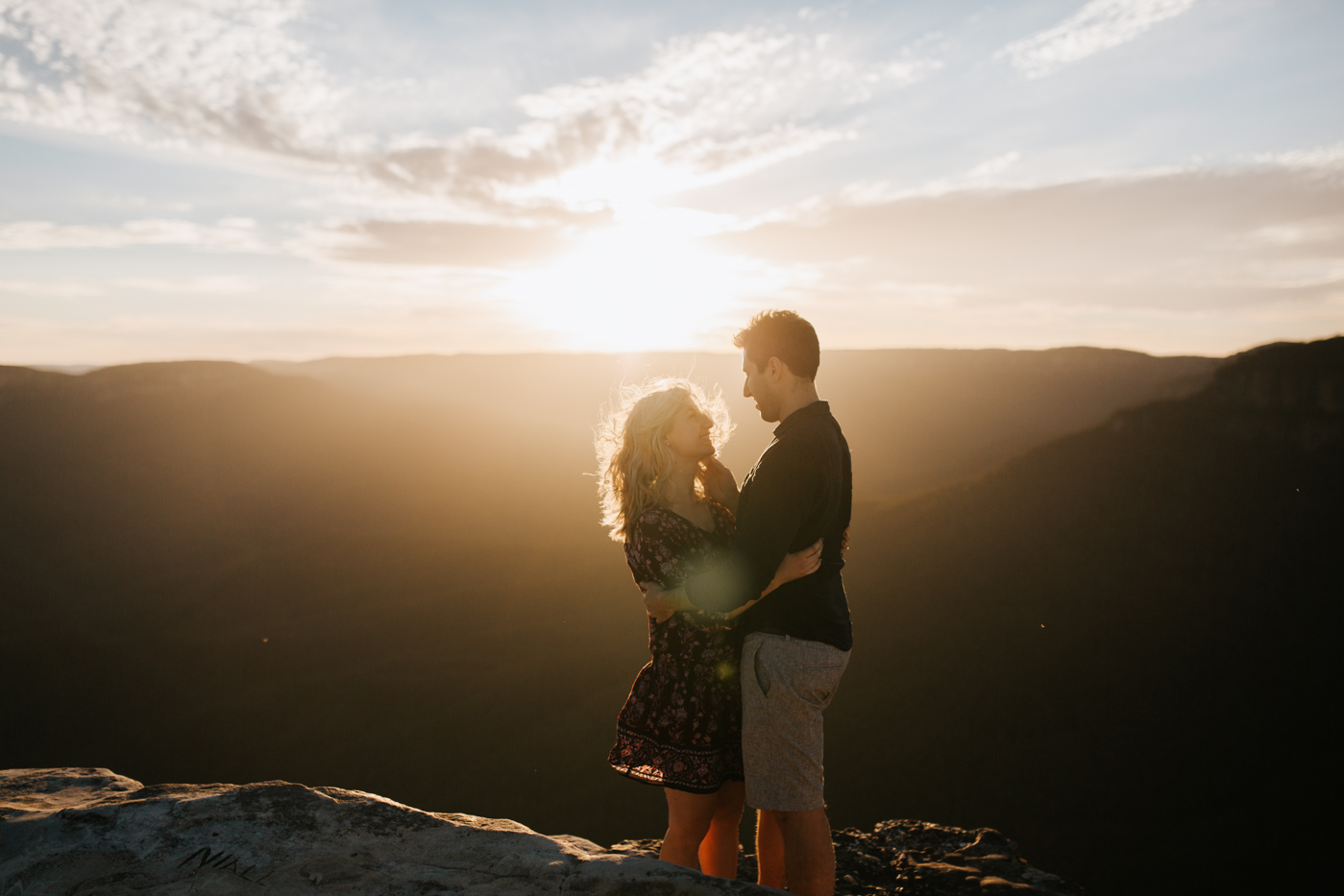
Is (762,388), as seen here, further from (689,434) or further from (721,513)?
(721,513)

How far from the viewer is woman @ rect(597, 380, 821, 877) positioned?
2.63 meters

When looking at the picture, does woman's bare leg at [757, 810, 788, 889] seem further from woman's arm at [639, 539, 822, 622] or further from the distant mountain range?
the distant mountain range

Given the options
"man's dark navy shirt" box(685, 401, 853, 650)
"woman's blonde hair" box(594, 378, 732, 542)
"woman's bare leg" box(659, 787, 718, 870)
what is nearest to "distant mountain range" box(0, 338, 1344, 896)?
"woman's blonde hair" box(594, 378, 732, 542)

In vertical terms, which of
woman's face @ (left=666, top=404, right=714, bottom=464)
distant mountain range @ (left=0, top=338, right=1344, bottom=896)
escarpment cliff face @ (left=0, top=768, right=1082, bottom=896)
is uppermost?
woman's face @ (left=666, top=404, right=714, bottom=464)

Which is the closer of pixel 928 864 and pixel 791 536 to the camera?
pixel 791 536

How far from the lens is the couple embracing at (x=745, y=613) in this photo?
2504mm

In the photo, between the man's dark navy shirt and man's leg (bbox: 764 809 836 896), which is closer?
the man's dark navy shirt

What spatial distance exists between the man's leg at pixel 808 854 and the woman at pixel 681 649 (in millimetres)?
279

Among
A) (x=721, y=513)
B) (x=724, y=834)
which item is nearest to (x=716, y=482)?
(x=721, y=513)

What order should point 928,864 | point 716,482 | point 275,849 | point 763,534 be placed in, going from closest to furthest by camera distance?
1. point 275,849
2. point 763,534
3. point 716,482
4. point 928,864

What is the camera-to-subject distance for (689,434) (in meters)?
2.73

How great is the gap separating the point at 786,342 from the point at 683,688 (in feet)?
4.56

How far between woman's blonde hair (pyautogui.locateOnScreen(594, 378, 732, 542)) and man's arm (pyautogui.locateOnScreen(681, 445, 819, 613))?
402 mm

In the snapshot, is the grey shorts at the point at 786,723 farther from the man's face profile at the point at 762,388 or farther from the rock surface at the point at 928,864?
the rock surface at the point at 928,864
